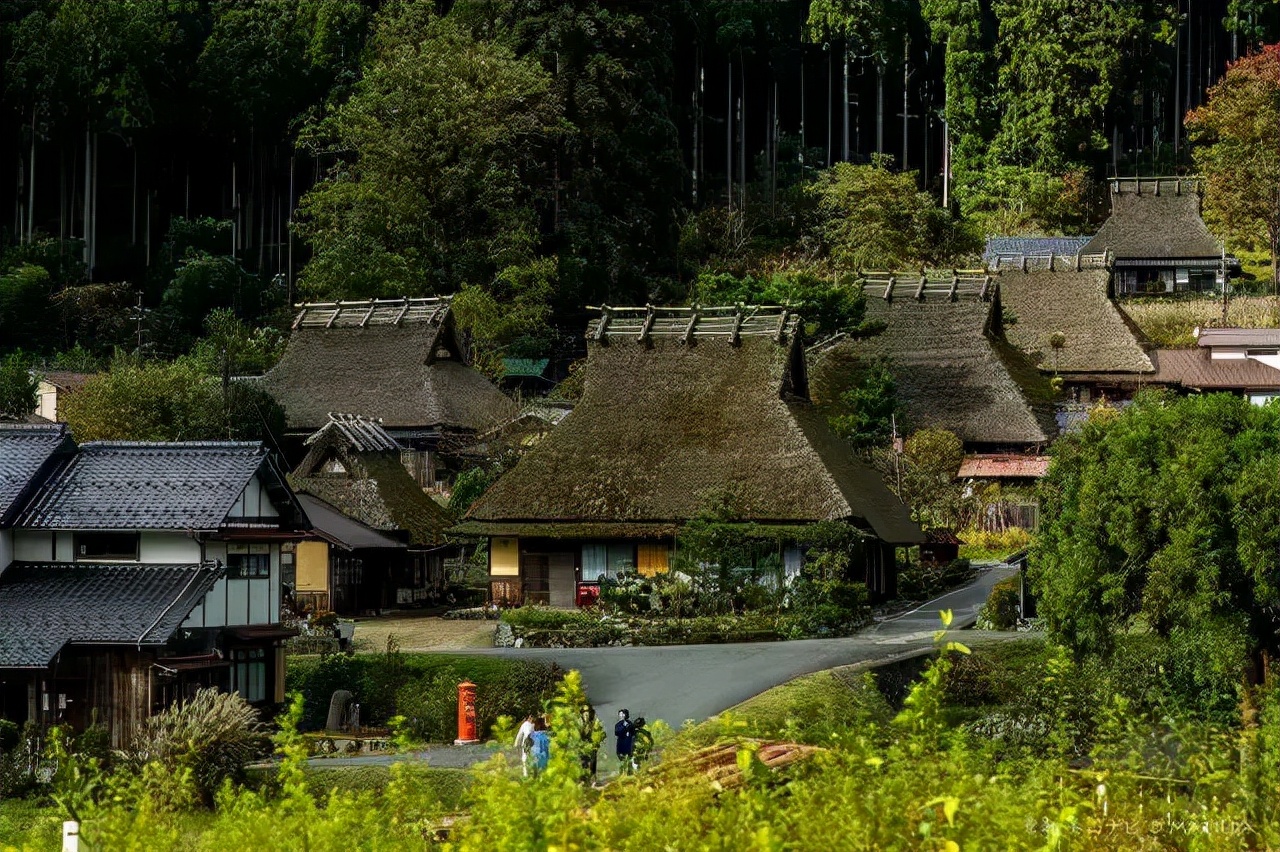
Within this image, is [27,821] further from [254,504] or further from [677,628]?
[677,628]

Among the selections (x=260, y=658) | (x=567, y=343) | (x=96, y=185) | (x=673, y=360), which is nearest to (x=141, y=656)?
(x=260, y=658)

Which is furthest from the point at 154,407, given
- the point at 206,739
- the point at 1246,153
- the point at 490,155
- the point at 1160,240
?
the point at 1246,153

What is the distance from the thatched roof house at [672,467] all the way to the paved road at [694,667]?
4274 millimetres

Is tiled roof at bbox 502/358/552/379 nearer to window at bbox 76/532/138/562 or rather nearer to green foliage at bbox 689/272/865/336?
green foliage at bbox 689/272/865/336

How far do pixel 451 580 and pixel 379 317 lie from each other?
13489 mm

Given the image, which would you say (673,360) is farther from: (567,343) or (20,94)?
(20,94)

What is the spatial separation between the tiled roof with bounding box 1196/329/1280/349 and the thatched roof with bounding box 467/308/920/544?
69.6 ft

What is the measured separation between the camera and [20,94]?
6956 cm

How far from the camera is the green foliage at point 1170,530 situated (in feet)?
95.8

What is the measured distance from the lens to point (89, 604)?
31375 mm

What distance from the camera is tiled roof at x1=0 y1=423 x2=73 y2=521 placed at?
3309 cm

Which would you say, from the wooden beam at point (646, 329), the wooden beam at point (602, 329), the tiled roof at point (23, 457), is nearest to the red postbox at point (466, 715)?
the tiled roof at point (23, 457)

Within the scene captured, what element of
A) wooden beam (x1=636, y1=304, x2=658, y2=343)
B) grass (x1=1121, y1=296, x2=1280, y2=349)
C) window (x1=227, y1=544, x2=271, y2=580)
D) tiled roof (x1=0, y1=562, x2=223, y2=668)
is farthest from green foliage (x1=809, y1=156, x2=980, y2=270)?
tiled roof (x1=0, y1=562, x2=223, y2=668)

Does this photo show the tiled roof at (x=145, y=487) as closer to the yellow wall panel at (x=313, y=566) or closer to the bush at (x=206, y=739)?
the bush at (x=206, y=739)
